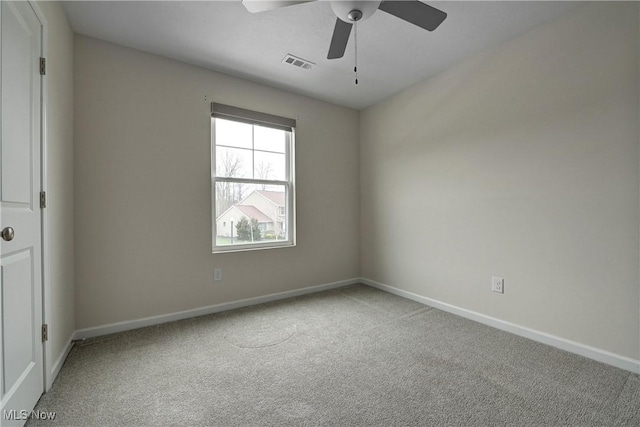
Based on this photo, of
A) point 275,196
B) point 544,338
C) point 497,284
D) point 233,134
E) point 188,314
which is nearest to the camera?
point 544,338

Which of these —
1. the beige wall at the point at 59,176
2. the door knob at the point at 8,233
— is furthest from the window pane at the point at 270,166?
the door knob at the point at 8,233

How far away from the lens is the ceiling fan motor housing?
157cm

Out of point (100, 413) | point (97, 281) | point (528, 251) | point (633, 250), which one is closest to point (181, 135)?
point (97, 281)

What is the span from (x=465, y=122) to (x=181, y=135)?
2743 mm

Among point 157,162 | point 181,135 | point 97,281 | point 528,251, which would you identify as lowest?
point 97,281

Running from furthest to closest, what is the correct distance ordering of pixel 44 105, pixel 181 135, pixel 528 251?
pixel 181 135, pixel 528 251, pixel 44 105

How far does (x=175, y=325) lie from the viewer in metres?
2.54

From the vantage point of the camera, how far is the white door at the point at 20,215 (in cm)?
124

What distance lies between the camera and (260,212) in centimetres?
326

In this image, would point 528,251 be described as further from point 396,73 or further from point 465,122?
point 396,73

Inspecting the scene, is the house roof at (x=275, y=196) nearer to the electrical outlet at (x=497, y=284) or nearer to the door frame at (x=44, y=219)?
the door frame at (x=44, y=219)

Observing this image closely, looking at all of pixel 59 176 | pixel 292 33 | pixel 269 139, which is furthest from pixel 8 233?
pixel 269 139

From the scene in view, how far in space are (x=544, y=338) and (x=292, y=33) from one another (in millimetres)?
3143

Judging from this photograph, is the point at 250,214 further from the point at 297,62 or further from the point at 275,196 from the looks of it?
the point at 297,62
